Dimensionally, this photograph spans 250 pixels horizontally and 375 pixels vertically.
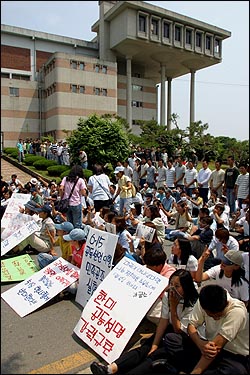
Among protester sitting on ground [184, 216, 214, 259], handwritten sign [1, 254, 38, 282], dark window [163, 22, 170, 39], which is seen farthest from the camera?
dark window [163, 22, 170, 39]

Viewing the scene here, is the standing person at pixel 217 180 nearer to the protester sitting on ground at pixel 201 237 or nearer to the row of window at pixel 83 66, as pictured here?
the protester sitting on ground at pixel 201 237

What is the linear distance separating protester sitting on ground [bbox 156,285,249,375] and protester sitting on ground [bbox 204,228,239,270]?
1.97 metres

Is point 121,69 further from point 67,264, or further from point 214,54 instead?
point 67,264

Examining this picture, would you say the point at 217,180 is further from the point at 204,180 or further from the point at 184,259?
the point at 184,259

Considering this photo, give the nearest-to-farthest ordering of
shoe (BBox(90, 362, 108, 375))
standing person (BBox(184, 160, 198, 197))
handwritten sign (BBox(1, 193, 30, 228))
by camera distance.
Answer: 1. shoe (BBox(90, 362, 108, 375))
2. handwritten sign (BBox(1, 193, 30, 228))
3. standing person (BBox(184, 160, 198, 197))

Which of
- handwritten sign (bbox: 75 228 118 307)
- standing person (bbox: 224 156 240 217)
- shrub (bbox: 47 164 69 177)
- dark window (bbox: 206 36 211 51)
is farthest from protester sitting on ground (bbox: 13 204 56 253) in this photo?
dark window (bbox: 206 36 211 51)

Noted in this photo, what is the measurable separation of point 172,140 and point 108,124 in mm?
11125

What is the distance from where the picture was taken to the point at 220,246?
511 centimetres

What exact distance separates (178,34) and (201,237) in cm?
3692

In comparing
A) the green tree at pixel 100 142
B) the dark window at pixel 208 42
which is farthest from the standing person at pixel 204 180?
the dark window at pixel 208 42

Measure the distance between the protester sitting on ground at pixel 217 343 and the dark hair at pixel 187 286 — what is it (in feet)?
1.03

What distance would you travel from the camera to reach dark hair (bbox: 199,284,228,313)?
2777mm

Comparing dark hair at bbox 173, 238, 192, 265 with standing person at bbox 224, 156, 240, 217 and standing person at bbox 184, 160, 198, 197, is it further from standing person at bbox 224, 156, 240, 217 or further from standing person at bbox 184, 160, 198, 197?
standing person at bbox 184, 160, 198, 197

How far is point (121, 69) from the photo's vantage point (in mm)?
42094
